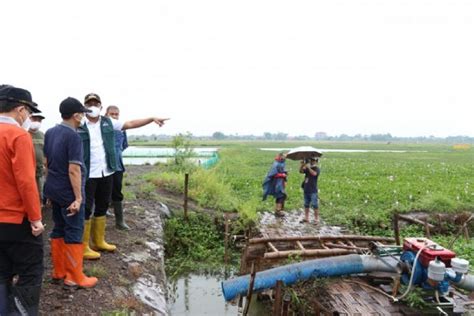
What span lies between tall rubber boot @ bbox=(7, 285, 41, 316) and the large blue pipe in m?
2.88

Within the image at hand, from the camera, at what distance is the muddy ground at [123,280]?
13.8 feet

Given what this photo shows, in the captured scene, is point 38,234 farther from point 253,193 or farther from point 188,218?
point 253,193

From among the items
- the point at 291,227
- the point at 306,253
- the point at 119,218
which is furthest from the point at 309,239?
the point at 119,218

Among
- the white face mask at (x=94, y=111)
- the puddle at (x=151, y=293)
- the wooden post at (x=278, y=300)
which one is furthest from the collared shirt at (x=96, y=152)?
the wooden post at (x=278, y=300)

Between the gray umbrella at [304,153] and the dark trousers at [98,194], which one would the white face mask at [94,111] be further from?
the gray umbrella at [304,153]

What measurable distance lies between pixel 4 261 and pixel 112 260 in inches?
103

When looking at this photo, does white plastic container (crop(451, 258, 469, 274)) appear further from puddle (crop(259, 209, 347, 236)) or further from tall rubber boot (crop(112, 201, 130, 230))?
tall rubber boot (crop(112, 201, 130, 230))

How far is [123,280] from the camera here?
17.0 ft

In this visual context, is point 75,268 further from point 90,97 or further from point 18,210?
point 90,97

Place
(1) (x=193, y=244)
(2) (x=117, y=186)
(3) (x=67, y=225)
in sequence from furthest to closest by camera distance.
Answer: (1) (x=193, y=244), (2) (x=117, y=186), (3) (x=67, y=225)

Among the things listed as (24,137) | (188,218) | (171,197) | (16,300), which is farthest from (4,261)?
(171,197)

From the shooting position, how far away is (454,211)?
11.8 meters

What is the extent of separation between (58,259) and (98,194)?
1.22m

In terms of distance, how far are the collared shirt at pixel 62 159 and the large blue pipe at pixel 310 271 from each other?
108 inches
